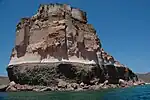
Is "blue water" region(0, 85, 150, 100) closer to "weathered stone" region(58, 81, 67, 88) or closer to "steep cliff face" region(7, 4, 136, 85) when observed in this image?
"weathered stone" region(58, 81, 67, 88)

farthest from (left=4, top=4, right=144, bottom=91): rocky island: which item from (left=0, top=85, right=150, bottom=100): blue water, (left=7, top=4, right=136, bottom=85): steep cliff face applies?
(left=0, top=85, right=150, bottom=100): blue water

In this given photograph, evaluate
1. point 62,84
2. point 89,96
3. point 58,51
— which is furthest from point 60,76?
point 89,96

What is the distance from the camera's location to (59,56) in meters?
55.6

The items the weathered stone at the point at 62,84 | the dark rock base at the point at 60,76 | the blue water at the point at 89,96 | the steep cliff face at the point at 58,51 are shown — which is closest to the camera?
the blue water at the point at 89,96

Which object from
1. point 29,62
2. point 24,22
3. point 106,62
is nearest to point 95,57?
point 106,62

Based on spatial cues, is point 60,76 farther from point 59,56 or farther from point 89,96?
point 89,96

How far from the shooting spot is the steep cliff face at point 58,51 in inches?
2104

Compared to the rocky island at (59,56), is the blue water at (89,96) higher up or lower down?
lower down

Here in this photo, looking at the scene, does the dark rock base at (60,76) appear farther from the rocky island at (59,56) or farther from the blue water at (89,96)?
the blue water at (89,96)

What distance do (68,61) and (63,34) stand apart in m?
5.66

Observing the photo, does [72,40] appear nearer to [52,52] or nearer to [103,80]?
[52,52]

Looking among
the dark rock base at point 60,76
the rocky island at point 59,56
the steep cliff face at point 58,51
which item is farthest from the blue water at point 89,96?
the steep cliff face at point 58,51

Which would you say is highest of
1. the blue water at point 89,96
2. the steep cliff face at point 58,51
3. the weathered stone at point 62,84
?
the steep cliff face at point 58,51

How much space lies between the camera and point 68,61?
5425cm
